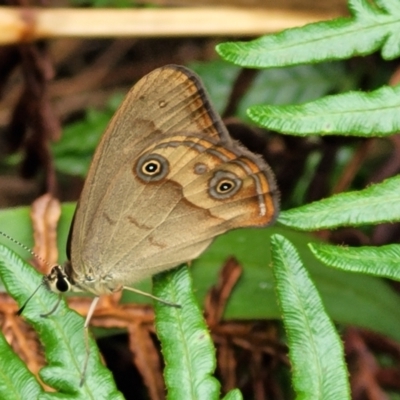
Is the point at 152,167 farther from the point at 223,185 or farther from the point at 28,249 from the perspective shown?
the point at 28,249

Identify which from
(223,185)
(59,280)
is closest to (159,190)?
(223,185)

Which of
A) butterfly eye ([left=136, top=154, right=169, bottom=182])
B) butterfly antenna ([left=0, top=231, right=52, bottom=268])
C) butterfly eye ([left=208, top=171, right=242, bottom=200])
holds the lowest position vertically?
butterfly antenna ([left=0, top=231, right=52, bottom=268])

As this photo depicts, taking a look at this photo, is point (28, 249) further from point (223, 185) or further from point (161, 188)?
point (223, 185)

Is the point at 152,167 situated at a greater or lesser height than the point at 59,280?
greater

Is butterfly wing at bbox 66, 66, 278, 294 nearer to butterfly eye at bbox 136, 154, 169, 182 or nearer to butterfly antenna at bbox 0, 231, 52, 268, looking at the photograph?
butterfly eye at bbox 136, 154, 169, 182

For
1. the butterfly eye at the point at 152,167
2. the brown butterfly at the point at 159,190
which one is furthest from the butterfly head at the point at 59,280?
the butterfly eye at the point at 152,167

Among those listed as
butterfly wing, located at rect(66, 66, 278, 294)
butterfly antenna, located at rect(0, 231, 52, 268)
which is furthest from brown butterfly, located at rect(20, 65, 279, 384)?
butterfly antenna, located at rect(0, 231, 52, 268)

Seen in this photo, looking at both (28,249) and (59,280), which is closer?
(59,280)

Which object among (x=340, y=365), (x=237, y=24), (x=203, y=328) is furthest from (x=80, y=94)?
(x=340, y=365)
